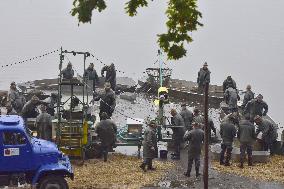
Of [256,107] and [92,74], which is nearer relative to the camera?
[256,107]

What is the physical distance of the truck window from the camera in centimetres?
1395

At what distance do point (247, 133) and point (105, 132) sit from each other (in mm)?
4474

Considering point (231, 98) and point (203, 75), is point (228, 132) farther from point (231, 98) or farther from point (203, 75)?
point (203, 75)

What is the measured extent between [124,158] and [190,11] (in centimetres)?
949

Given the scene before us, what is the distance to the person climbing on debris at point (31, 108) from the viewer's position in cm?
1964

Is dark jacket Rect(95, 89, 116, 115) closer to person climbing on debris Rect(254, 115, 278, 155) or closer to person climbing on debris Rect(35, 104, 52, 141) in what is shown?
person climbing on debris Rect(35, 104, 52, 141)

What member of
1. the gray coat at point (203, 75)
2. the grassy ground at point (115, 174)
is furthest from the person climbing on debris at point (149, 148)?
the gray coat at point (203, 75)

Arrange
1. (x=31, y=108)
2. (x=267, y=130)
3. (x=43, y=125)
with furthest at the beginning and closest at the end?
1. (x=31, y=108)
2. (x=267, y=130)
3. (x=43, y=125)

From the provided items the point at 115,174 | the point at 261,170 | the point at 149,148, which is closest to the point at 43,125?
the point at 115,174

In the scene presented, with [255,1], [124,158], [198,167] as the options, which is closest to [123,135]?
[124,158]

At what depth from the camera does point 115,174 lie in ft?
53.9

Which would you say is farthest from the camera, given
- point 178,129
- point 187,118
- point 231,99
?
point 231,99

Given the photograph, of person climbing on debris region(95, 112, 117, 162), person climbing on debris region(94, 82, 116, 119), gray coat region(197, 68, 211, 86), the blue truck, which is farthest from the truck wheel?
gray coat region(197, 68, 211, 86)

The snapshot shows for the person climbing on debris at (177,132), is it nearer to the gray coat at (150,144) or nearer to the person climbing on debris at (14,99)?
the gray coat at (150,144)
